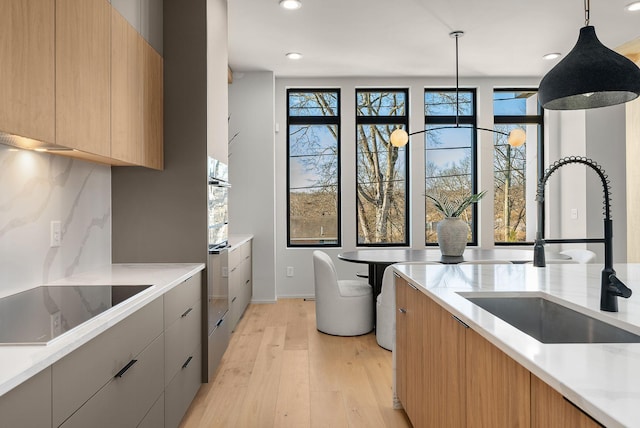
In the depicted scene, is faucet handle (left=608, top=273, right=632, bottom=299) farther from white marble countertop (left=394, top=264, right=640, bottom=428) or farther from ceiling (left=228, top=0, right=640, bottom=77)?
ceiling (left=228, top=0, right=640, bottom=77)

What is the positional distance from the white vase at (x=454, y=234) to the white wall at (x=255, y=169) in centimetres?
219

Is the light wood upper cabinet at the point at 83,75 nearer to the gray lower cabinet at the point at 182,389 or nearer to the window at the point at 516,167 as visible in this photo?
the gray lower cabinet at the point at 182,389

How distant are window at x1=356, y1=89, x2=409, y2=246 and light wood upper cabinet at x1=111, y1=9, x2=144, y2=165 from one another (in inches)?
150

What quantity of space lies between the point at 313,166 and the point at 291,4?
250cm

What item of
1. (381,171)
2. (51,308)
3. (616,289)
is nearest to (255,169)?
(381,171)

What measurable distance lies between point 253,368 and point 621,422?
2835 millimetres

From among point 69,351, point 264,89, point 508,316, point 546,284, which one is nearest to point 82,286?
point 69,351

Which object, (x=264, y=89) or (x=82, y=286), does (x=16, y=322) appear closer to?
(x=82, y=286)

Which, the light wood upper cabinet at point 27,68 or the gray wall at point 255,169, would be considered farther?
the gray wall at point 255,169

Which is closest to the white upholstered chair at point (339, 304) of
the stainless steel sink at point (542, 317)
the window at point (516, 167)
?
the stainless steel sink at point (542, 317)

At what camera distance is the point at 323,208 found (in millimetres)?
5832

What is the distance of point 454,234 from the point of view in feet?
13.1

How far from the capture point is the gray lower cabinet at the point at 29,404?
2.99ft

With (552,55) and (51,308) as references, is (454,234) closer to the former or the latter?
(552,55)
